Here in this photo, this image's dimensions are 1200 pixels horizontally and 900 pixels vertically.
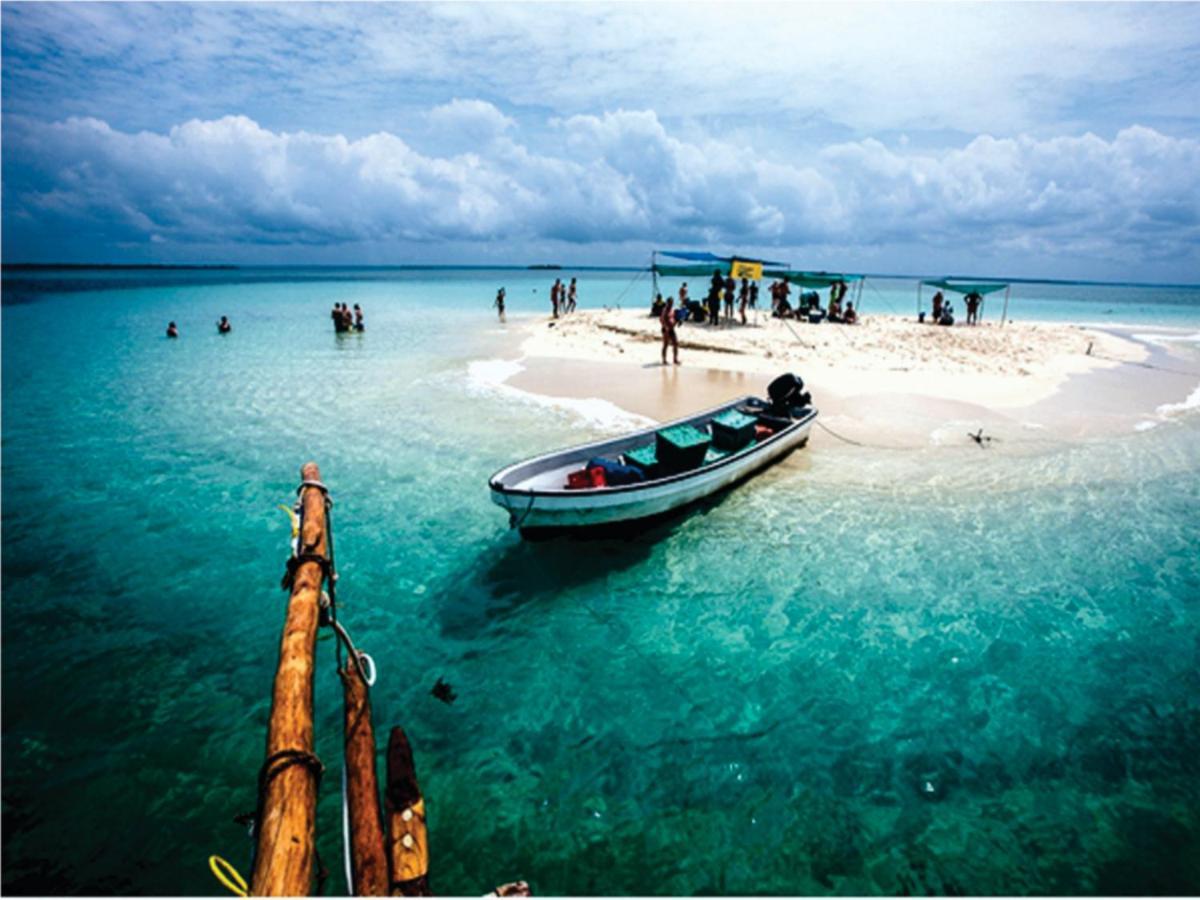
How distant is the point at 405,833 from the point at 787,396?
47.1 ft

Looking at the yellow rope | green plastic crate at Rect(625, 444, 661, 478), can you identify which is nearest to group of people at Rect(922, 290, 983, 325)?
green plastic crate at Rect(625, 444, 661, 478)

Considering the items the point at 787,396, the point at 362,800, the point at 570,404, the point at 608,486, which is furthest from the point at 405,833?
the point at 570,404

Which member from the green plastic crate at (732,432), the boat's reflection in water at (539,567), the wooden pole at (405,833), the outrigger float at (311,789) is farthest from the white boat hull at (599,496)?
the wooden pole at (405,833)

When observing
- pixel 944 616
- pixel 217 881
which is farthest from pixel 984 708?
pixel 217 881

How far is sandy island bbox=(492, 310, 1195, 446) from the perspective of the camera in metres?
19.5

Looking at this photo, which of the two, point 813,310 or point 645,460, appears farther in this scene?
point 813,310

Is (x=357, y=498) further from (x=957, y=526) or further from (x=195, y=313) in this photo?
(x=195, y=313)

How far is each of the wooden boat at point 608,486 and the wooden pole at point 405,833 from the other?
17.3 ft

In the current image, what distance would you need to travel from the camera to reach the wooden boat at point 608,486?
32.4 ft

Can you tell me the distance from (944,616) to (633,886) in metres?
7.00

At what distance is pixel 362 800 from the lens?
4309mm

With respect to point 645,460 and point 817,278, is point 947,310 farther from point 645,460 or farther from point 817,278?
point 645,460

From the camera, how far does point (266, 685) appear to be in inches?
301

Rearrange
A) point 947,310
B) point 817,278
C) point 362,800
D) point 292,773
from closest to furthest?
point 292,773, point 362,800, point 817,278, point 947,310
